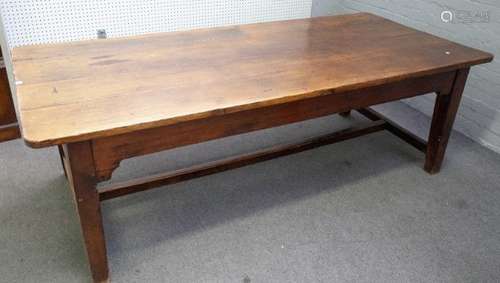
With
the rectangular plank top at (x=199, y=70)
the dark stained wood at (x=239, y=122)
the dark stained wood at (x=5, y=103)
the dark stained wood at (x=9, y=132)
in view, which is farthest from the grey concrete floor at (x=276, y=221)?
the rectangular plank top at (x=199, y=70)

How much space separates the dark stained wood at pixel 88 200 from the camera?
1260 millimetres

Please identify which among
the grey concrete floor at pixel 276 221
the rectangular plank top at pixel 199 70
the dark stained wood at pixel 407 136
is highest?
the rectangular plank top at pixel 199 70

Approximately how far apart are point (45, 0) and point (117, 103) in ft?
4.85

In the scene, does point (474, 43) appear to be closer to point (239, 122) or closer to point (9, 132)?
point (239, 122)

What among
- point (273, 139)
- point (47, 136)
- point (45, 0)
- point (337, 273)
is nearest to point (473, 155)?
point (273, 139)

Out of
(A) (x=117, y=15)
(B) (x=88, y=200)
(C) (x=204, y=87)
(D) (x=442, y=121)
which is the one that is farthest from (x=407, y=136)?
(A) (x=117, y=15)

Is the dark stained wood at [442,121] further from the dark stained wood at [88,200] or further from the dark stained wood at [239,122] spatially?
the dark stained wood at [88,200]

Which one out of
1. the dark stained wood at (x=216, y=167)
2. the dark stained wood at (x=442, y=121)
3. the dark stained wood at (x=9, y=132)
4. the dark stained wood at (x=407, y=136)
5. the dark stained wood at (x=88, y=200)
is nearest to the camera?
the dark stained wood at (x=88, y=200)

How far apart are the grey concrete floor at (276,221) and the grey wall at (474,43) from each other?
24 centimetres

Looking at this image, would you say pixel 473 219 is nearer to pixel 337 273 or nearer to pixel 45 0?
pixel 337 273

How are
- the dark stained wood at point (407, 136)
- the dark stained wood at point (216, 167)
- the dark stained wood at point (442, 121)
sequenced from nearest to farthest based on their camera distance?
the dark stained wood at point (216, 167) < the dark stained wood at point (442, 121) < the dark stained wood at point (407, 136)

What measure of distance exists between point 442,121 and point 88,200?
69.4 inches

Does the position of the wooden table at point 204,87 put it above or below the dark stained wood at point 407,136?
above

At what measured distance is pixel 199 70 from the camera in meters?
1.62
